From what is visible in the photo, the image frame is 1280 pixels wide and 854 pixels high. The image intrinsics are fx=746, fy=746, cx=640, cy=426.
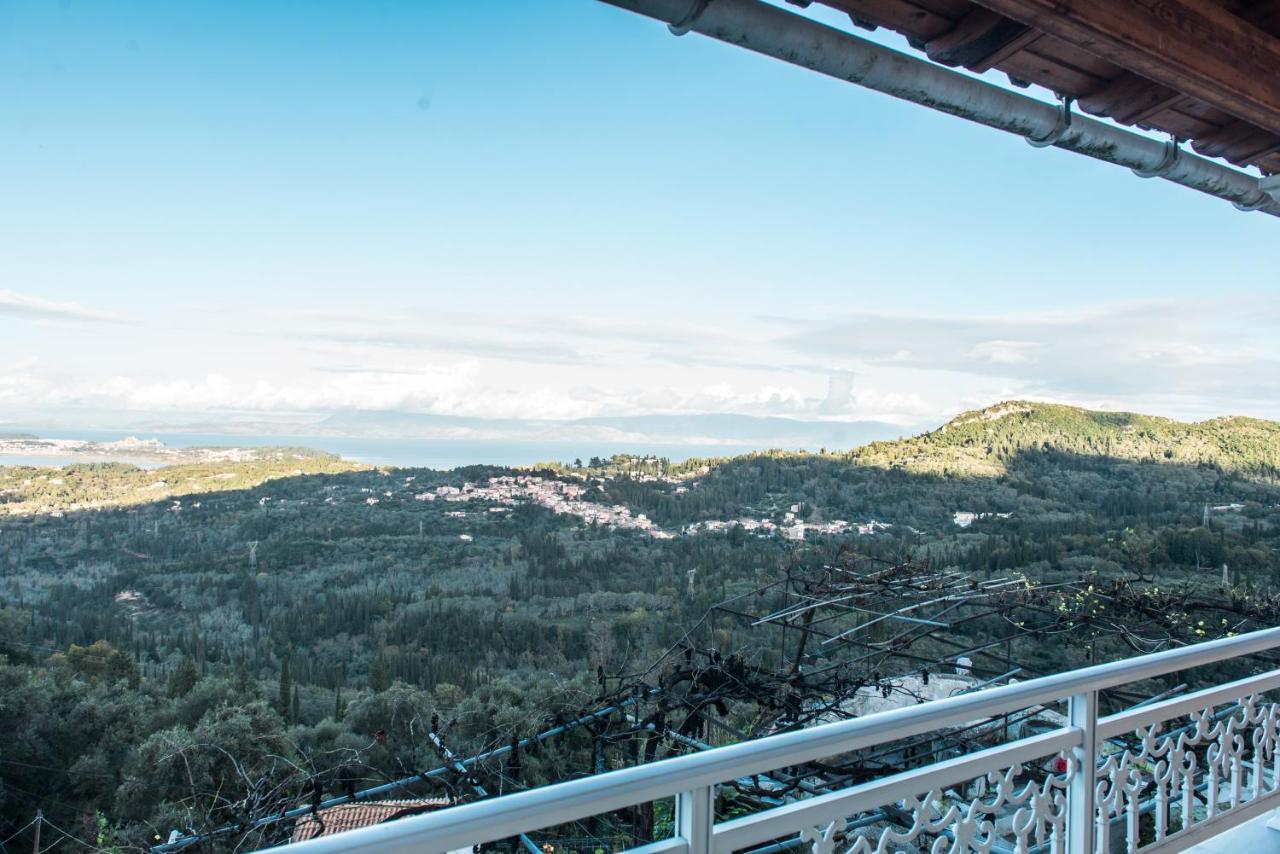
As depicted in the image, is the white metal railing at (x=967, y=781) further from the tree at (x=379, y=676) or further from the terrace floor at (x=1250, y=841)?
the tree at (x=379, y=676)

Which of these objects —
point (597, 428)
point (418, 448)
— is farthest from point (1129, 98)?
point (418, 448)

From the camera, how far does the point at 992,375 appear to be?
55062 mm

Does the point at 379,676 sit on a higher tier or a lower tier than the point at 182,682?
lower

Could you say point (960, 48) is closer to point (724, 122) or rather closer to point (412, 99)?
point (724, 122)

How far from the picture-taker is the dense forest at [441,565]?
1081cm

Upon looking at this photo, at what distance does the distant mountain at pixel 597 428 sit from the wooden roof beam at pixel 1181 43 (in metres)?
57.3

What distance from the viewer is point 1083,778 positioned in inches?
62.0

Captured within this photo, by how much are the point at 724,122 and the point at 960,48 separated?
21.9m

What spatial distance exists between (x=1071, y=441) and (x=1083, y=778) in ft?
117

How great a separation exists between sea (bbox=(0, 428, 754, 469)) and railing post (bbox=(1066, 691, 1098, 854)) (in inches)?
1415

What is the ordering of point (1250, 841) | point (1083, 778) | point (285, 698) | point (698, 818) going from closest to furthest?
point (698, 818) < point (1083, 778) < point (1250, 841) < point (285, 698)

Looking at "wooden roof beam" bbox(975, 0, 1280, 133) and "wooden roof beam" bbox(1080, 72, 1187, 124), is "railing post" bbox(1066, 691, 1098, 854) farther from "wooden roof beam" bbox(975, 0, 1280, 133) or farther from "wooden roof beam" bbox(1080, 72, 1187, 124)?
"wooden roof beam" bbox(1080, 72, 1187, 124)

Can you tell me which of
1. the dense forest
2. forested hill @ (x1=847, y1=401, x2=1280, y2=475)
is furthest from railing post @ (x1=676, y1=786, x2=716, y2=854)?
forested hill @ (x1=847, y1=401, x2=1280, y2=475)

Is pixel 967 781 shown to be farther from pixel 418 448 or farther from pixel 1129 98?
pixel 418 448
